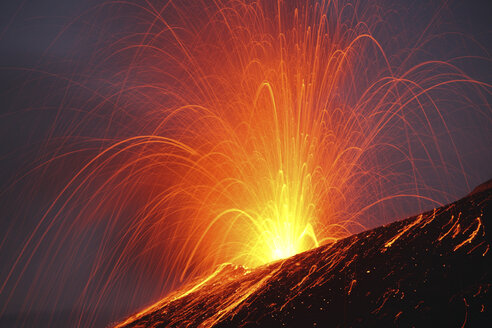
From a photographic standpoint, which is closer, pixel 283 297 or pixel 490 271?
pixel 490 271

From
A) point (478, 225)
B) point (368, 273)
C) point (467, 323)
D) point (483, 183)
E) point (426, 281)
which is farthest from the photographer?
point (483, 183)

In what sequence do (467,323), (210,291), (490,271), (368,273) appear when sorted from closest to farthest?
(467,323)
(490,271)
(368,273)
(210,291)

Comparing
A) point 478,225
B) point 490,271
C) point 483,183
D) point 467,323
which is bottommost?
point 467,323

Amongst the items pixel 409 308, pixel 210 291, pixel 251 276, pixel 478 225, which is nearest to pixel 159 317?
pixel 210 291

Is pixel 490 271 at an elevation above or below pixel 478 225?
below

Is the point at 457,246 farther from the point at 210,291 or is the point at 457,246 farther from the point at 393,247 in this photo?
the point at 210,291

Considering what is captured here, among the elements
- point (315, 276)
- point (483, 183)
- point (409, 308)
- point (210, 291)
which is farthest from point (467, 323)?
point (210, 291)
